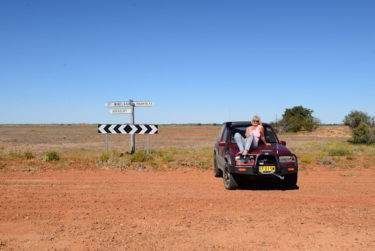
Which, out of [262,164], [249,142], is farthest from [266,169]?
[249,142]

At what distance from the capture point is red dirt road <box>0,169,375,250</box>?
4.86 metres

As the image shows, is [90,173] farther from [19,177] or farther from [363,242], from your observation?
[363,242]

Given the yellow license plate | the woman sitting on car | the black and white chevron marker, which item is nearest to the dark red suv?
the yellow license plate

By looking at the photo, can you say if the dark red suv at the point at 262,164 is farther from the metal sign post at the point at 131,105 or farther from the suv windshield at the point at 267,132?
the metal sign post at the point at 131,105

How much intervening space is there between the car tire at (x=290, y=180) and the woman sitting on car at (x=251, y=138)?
1.04 meters

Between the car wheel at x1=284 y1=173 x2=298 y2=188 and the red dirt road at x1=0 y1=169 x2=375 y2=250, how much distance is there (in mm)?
277

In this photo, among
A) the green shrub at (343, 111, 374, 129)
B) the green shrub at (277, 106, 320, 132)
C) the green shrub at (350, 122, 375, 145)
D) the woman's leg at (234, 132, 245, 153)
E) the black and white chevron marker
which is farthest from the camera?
the green shrub at (277, 106, 320, 132)

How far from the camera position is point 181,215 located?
20.7ft

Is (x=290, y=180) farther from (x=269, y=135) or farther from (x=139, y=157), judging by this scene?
(x=139, y=157)

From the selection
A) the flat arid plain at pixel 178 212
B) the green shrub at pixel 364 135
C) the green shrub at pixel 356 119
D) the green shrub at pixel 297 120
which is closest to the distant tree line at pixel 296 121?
the green shrub at pixel 297 120

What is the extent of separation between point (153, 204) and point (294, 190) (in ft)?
12.3

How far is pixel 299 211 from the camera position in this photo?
21.4 ft

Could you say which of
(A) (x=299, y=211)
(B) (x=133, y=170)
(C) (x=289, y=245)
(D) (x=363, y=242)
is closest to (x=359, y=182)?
(A) (x=299, y=211)

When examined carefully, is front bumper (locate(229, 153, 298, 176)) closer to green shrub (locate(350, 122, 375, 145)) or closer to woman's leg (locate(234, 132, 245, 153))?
woman's leg (locate(234, 132, 245, 153))
